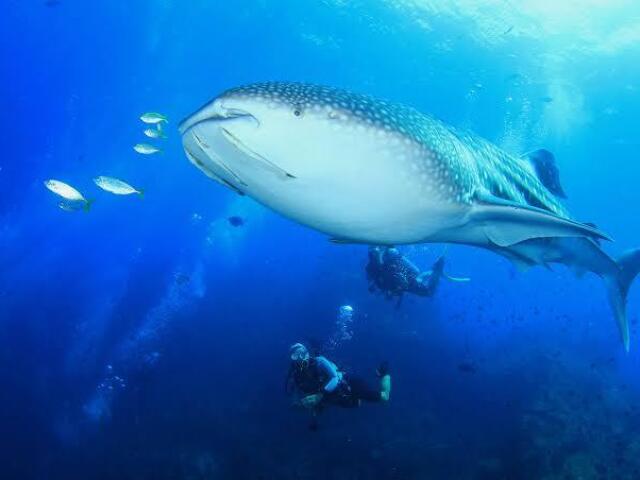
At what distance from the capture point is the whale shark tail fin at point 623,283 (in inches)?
246

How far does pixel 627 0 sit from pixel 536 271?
6370 cm

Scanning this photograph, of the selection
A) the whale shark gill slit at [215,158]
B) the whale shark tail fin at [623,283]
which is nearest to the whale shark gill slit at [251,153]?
the whale shark gill slit at [215,158]

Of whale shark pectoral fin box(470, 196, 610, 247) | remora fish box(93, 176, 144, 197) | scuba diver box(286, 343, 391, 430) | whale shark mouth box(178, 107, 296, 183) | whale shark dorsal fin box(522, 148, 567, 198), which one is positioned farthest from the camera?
remora fish box(93, 176, 144, 197)

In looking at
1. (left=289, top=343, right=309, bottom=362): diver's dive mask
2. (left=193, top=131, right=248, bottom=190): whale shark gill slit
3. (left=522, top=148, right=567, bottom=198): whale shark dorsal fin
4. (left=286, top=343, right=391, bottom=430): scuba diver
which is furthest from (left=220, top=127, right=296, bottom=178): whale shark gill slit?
(left=289, top=343, right=309, bottom=362): diver's dive mask

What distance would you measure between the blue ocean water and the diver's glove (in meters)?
5.24

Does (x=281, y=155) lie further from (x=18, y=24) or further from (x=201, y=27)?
(x=18, y=24)

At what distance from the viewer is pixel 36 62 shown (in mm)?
70688

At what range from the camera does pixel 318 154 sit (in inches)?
86.5

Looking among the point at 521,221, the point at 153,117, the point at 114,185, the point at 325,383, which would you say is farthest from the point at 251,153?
the point at 153,117

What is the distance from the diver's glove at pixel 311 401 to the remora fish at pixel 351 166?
4352mm

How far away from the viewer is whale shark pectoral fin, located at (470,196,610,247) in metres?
3.43

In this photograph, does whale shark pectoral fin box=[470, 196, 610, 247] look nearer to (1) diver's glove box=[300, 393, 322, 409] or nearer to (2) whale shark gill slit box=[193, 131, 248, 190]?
(2) whale shark gill slit box=[193, 131, 248, 190]

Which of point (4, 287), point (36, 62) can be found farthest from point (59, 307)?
point (36, 62)

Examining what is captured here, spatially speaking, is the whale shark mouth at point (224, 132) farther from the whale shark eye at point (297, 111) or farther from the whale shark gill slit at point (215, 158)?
the whale shark eye at point (297, 111)
